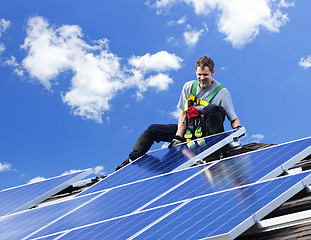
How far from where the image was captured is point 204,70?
10422mm

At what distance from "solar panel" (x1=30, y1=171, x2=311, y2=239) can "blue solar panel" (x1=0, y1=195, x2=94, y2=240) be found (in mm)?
1382

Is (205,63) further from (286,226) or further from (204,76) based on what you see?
(286,226)

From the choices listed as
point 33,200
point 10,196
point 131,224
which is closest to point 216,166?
point 131,224

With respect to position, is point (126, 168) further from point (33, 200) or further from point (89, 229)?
point (89, 229)

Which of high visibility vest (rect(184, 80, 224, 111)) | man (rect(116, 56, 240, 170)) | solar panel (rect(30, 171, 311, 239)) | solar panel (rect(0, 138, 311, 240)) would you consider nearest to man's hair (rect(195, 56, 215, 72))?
Result: man (rect(116, 56, 240, 170))

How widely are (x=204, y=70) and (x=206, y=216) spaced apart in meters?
5.53

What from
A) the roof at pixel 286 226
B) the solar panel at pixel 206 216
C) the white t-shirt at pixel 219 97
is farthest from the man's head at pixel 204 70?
the roof at pixel 286 226

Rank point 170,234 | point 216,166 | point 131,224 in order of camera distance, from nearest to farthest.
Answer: point 170,234
point 131,224
point 216,166

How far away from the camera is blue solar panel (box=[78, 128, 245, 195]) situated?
8578 mm

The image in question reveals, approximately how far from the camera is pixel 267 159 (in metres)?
7.04

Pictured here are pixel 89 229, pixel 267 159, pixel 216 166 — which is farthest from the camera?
A: pixel 216 166

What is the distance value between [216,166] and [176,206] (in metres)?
1.79

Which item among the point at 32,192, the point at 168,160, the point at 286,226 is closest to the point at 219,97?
the point at 168,160

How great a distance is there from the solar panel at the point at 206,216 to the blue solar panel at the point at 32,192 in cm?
375
